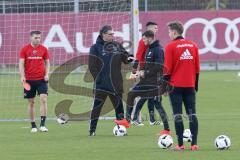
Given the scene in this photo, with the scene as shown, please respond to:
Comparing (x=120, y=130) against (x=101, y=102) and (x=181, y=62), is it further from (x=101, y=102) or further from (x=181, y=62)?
(x=181, y=62)

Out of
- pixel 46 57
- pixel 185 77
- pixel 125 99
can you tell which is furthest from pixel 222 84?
pixel 185 77

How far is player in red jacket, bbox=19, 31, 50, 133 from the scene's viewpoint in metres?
17.9

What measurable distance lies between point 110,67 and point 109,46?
0.44 metres

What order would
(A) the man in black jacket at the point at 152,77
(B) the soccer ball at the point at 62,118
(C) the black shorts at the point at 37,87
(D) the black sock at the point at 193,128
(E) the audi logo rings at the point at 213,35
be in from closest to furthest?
1. (D) the black sock at the point at 193,128
2. (A) the man in black jacket at the point at 152,77
3. (C) the black shorts at the point at 37,87
4. (B) the soccer ball at the point at 62,118
5. (E) the audi logo rings at the point at 213,35

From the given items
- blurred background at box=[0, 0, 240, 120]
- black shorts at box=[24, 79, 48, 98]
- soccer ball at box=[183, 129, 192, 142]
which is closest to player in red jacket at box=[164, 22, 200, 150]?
soccer ball at box=[183, 129, 192, 142]

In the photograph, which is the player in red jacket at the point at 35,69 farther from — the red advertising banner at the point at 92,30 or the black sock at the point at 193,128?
Result: the red advertising banner at the point at 92,30

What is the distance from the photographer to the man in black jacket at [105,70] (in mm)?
16922

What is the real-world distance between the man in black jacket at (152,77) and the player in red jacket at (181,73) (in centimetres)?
218

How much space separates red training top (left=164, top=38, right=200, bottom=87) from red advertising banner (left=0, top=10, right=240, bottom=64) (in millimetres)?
9089

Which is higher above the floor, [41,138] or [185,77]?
[185,77]

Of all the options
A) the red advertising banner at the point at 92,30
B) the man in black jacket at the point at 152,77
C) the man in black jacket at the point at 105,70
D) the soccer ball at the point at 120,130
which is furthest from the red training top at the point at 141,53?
the red advertising banner at the point at 92,30

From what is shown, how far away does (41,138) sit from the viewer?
647 inches

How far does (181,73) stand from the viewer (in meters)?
14.0

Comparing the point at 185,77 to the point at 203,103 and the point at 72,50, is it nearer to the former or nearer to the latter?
the point at 203,103
